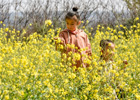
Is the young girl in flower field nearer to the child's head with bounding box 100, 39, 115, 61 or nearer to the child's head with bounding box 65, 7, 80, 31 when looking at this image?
the child's head with bounding box 65, 7, 80, 31

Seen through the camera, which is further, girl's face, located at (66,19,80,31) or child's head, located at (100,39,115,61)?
girl's face, located at (66,19,80,31)

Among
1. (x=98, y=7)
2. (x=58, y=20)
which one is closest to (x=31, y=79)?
(x=58, y=20)

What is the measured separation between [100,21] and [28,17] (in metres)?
2.48

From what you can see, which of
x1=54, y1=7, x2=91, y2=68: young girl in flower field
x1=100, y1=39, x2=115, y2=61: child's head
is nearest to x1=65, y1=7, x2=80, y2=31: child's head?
x1=54, y1=7, x2=91, y2=68: young girl in flower field

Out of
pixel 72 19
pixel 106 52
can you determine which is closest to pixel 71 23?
pixel 72 19

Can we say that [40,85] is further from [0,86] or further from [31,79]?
[0,86]

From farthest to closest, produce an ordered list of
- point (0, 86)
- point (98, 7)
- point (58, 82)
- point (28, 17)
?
point (98, 7), point (28, 17), point (58, 82), point (0, 86)

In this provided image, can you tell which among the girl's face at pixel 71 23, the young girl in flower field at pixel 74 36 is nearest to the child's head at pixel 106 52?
the young girl in flower field at pixel 74 36

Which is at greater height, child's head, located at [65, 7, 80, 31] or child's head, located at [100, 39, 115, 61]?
child's head, located at [65, 7, 80, 31]

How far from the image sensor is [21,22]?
712 centimetres

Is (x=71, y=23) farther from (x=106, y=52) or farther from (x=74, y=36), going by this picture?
(x=106, y=52)

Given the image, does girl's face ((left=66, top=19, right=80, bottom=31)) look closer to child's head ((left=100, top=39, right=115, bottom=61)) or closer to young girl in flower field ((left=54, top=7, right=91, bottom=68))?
young girl in flower field ((left=54, top=7, right=91, bottom=68))

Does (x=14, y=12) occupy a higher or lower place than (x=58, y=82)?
higher

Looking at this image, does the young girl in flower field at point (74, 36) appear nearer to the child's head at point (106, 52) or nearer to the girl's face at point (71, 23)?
the girl's face at point (71, 23)
